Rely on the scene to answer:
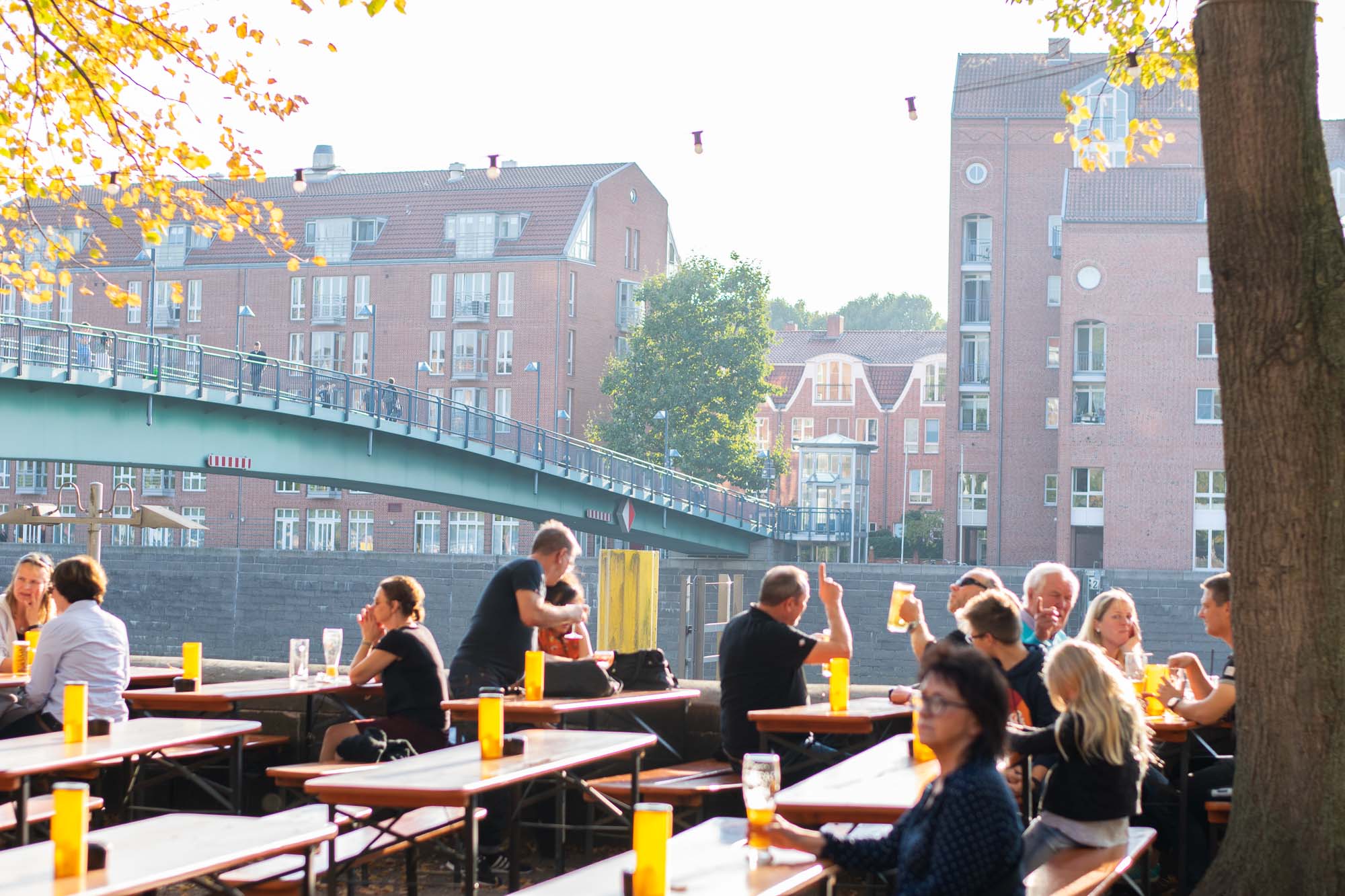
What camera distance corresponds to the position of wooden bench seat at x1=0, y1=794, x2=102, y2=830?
534 centimetres

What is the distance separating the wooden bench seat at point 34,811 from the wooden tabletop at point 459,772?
965mm

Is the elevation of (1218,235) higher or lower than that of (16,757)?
higher

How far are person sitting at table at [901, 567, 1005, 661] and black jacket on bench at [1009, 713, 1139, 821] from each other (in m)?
1.53

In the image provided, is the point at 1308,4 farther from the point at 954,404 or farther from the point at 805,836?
the point at 954,404

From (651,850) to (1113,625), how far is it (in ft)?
14.6

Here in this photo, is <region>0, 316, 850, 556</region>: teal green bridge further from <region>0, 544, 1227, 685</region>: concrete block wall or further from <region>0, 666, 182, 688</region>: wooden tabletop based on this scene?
<region>0, 666, 182, 688</region>: wooden tabletop

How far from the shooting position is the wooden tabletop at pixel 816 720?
21.6ft

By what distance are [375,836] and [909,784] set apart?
1.89 metres

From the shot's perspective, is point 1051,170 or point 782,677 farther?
point 1051,170

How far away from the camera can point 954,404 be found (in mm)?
56031

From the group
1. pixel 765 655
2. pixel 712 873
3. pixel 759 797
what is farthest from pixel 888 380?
pixel 712 873

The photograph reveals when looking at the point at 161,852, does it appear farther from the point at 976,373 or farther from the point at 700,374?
the point at 976,373

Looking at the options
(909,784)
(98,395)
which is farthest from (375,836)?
(98,395)


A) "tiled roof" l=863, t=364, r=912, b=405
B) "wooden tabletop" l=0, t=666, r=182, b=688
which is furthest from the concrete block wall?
"wooden tabletop" l=0, t=666, r=182, b=688
